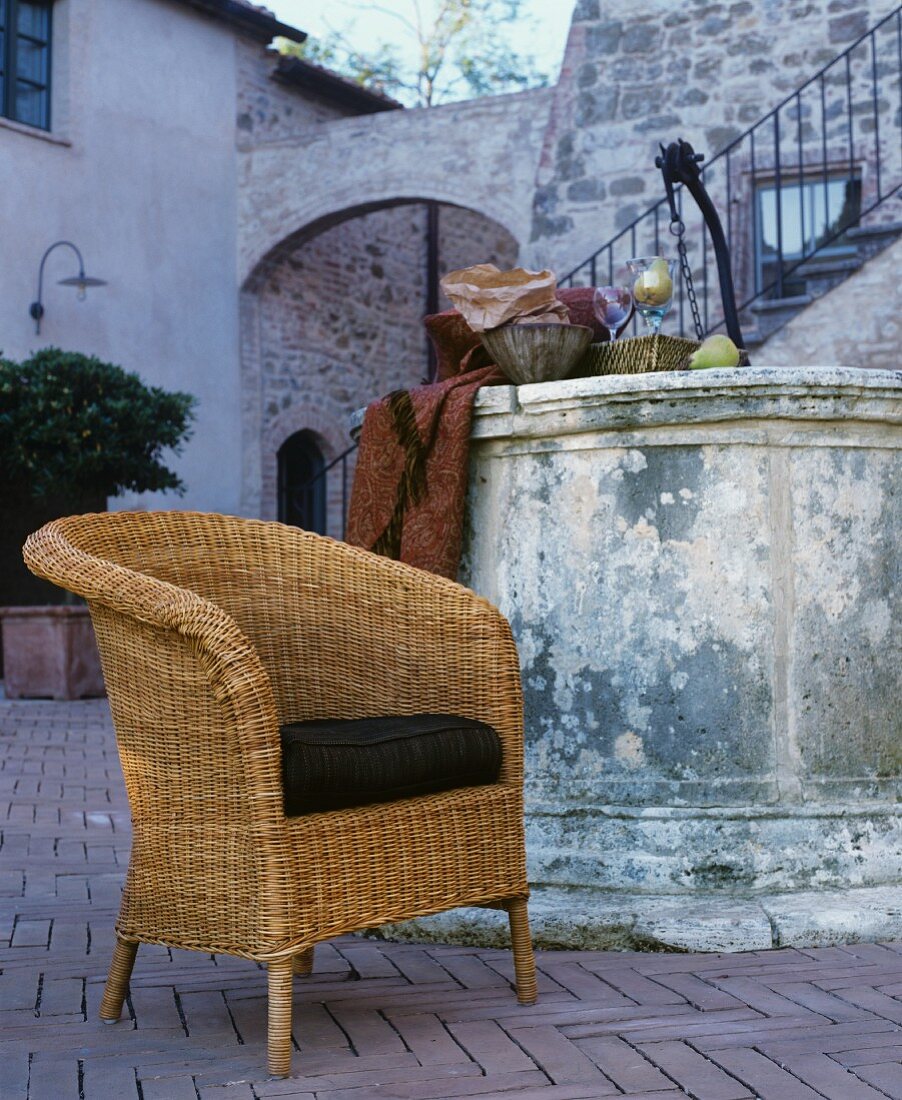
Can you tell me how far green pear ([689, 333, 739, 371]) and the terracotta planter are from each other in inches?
230

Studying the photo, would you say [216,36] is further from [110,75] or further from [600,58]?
[600,58]

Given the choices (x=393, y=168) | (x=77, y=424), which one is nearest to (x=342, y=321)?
(x=393, y=168)

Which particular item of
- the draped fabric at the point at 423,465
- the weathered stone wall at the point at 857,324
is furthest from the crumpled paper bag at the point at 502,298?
the weathered stone wall at the point at 857,324

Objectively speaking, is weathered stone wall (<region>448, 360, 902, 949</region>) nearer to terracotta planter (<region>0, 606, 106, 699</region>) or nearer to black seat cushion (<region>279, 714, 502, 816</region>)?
black seat cushion (<region>279, 714, 502, 816</region>)

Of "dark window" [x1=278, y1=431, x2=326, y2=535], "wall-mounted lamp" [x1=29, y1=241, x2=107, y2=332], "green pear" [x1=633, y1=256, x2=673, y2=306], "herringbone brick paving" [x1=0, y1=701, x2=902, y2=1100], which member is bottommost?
"herringbone brick paving" [x1=0, y1=701, x2=902, y2=1100]

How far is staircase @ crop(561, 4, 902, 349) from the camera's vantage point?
10.2 m

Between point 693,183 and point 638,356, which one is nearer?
point 638,356

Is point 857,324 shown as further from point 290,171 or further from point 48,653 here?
point 290,171

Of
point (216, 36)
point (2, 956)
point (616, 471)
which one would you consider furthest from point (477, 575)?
point (216, 36)

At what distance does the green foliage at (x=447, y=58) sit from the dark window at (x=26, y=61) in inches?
397

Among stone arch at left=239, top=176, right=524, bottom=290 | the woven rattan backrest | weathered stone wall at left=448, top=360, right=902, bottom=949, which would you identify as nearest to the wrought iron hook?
weathered stone wall at left=448, top=360, right=902, bottom=949

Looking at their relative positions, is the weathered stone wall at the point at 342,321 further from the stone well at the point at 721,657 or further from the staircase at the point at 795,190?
the stone well at the point at 721,657

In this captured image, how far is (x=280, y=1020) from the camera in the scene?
221 centimetres

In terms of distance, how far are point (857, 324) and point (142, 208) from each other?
6415 millimetres
